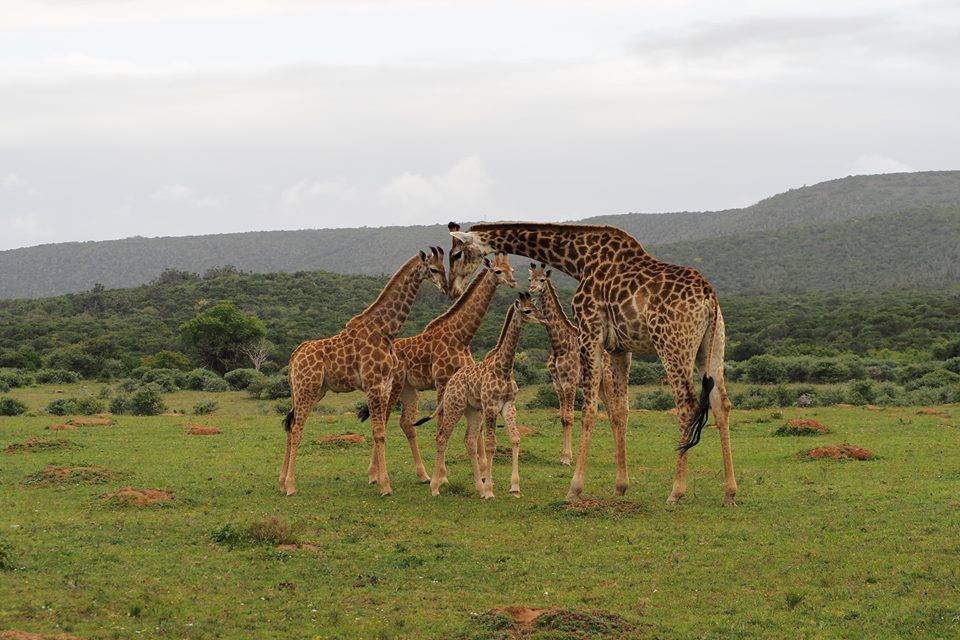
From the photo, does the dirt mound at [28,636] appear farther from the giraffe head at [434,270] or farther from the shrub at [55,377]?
the shrub at [55,377]

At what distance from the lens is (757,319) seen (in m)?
60.4

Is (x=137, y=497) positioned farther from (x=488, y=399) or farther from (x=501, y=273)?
(x=501, y=273)

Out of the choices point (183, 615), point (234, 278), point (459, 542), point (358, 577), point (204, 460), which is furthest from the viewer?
point (234, 278)

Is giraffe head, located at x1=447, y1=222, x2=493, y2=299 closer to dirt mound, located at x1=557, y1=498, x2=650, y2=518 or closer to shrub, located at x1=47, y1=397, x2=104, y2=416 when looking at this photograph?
dirt mound, located at x1=557, y1=498, x2=650, y2=518

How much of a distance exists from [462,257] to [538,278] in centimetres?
118

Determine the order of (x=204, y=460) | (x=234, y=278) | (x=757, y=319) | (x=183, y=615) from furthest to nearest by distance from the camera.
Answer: (x=234, y=278), (x=757, y=319), (x=204, y=460), (x=183, y=615)

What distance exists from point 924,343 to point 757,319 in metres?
13.0

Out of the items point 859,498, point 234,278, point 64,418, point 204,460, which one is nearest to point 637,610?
point 859,498

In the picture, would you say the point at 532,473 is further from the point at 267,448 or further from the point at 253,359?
the point at 253,359

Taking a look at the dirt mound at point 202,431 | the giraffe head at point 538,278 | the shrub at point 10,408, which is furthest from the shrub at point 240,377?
the giraffe head at point 538,278

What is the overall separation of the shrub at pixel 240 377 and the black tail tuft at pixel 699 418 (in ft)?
86.3

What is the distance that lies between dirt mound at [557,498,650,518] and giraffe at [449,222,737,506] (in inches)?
14.5

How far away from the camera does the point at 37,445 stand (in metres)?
20.7

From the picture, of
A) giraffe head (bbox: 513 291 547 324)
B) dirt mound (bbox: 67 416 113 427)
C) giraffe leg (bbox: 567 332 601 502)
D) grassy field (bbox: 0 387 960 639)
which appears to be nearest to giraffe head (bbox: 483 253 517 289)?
giraffe head (bbox: 513 291 547 324)
